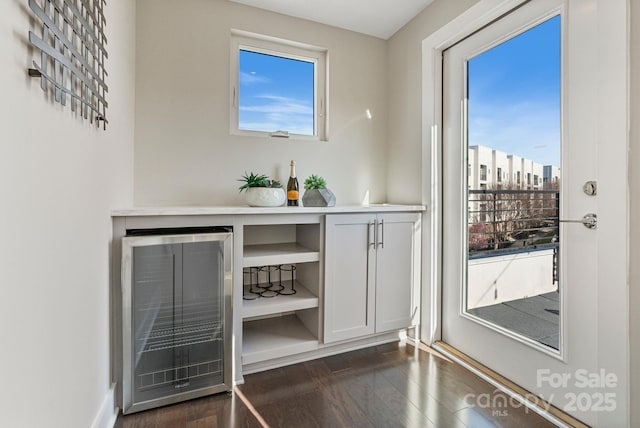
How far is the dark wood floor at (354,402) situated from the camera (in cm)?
150

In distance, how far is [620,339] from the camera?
4.31 ft

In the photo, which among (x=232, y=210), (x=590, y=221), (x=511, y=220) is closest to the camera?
(x=590, y=221)

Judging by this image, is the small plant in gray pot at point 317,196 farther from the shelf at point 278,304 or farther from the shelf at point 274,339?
the shelf at point 274,339

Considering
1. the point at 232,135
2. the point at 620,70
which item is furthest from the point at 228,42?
the point at 620,70

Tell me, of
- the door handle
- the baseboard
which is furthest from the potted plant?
the door handle

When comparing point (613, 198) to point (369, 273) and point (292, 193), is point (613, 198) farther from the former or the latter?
point (292, 193)

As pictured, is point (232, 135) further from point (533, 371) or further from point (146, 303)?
point (533, 371)

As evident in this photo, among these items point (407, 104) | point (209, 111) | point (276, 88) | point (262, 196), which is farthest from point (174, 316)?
point (407, 104)

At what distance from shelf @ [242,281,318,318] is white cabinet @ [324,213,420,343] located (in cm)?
13

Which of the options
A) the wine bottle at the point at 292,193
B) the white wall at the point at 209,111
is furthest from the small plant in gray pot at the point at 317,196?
the white wall at the point at 209,111

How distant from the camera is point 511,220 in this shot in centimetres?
187

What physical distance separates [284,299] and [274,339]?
0.27 meters

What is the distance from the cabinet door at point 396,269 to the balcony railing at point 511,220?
38 cm

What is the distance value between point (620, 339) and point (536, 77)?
1.28 metres
